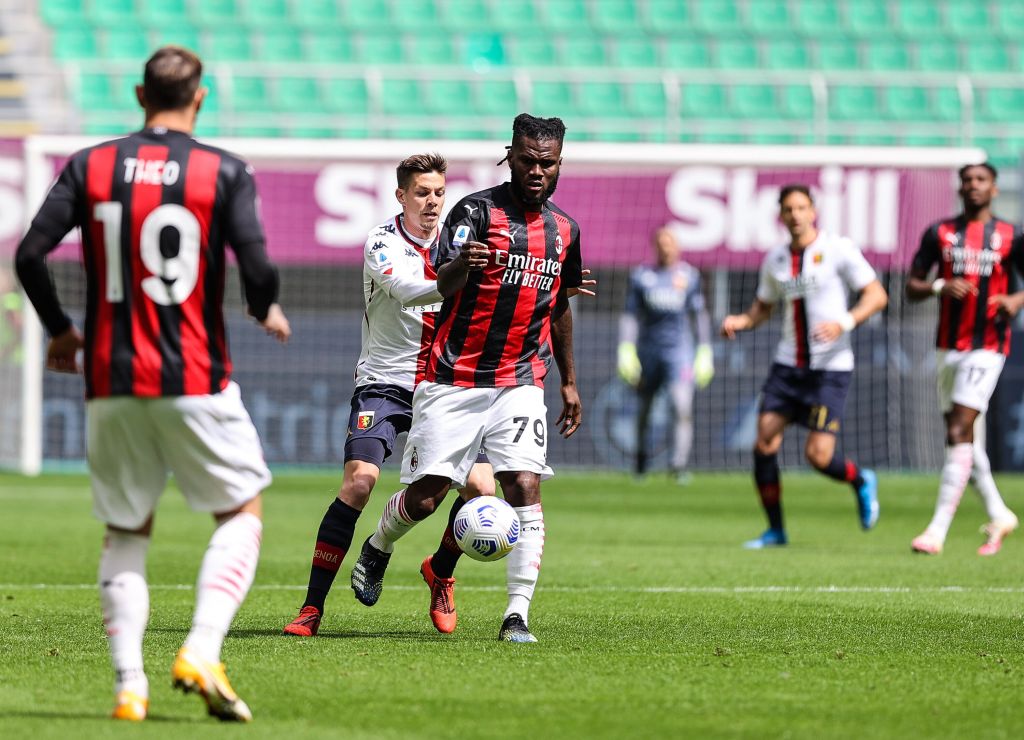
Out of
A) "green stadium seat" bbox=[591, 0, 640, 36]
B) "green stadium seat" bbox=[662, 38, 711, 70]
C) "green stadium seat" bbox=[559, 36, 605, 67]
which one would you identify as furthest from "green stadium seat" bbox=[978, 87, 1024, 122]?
"green stadium seat" bbox=[559, 36, 605, 67]

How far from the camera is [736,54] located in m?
23.2

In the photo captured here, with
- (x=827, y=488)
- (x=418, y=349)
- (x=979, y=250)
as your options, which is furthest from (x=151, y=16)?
(x=418, y=349)

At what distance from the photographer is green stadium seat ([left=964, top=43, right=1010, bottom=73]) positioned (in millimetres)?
23328

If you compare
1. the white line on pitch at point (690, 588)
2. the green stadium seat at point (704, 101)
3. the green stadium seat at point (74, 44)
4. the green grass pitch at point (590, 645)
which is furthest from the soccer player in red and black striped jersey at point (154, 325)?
the green stadium seat at point (74, 44)

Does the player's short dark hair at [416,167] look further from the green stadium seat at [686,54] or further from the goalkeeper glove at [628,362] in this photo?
the green stadium seat at [686,54]

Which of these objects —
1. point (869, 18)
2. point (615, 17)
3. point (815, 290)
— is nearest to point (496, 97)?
point (615, 17)

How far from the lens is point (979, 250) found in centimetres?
1014

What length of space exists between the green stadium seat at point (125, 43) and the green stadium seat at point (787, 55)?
8386 millimetres

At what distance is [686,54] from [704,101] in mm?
1135

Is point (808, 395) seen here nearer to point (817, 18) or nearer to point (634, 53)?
point (634, 53)

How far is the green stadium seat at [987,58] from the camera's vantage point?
23.3 meters

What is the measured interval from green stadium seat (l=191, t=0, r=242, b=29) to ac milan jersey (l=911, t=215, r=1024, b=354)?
14.5 meters

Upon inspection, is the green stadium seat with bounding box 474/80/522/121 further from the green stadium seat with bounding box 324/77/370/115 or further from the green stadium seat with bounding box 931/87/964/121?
the green stadium seat with bounding box 931/87/964/121

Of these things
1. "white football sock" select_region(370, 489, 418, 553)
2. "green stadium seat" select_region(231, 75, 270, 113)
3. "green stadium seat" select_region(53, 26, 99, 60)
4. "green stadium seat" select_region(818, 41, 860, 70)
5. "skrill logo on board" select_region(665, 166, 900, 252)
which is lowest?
"white football sock" select_region(370, 489, 418, 553)
